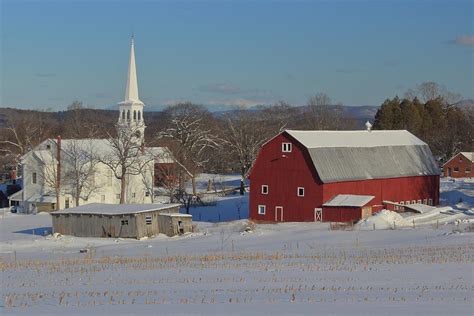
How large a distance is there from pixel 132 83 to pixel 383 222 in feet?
118

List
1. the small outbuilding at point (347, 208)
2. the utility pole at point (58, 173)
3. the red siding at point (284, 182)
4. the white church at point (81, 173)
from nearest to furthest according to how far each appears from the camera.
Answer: the small outbuilding at point (347, 208)
the red siding at point (284, 182)
the utility pole at point (58, 173)
the white church at point (81, 173)

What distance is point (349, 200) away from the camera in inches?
1875

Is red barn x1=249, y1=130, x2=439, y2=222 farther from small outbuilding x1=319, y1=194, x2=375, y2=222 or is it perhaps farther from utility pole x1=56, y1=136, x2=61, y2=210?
utility pole x1=56, y1=136, x2=61, y2=210

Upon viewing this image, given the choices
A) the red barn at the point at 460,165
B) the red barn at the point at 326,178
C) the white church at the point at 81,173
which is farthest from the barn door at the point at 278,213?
the red barn at the point at 460,165

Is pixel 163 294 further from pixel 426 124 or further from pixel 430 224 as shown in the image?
pixel 426 124

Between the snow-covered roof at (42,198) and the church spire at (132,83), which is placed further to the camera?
the church spire at (132,83)

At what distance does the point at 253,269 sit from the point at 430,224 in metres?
20.8

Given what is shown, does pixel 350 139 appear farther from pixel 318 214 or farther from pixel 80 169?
pixel 80 169

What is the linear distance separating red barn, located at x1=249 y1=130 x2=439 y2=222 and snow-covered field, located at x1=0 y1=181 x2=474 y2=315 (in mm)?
2716

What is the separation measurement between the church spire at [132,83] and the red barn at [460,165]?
36074 millimetres

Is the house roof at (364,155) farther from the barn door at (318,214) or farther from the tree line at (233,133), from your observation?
the tree line at (233,133)

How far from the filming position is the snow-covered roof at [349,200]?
47.0 m

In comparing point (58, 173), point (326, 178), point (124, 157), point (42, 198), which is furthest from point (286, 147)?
point (42, 198)

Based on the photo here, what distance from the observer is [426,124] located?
103 meters
